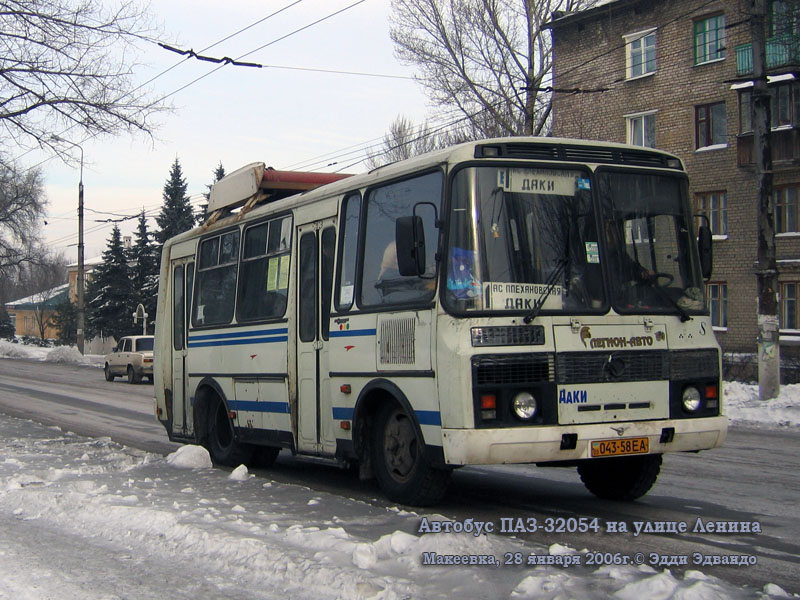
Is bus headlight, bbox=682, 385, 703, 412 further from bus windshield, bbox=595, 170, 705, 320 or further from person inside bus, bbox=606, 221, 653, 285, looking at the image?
person inside bus, bbox=606, 221, 653, 285

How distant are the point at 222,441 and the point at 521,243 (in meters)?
5.81

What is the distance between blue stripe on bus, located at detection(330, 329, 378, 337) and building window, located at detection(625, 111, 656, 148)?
29.3m

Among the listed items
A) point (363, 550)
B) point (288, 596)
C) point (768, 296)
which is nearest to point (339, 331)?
point (363, 550)

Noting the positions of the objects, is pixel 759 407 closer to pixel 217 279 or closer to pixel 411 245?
pixel 217 279

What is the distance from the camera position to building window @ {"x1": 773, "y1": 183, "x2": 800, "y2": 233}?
32281mm

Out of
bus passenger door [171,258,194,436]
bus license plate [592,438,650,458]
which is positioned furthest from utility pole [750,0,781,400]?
bus license plate [592,438,650,458]

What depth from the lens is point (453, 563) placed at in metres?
5.68

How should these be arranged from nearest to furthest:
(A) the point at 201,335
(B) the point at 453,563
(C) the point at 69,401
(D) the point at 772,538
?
(B) the point at 453,563
(D) the point at 772,538
(A) the point at 201,335
(C) the point at 69,401

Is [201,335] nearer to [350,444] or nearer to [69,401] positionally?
[350,444]

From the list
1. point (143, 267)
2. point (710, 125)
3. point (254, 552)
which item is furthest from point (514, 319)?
point (143, 267)

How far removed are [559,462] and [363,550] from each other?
2.12 meters

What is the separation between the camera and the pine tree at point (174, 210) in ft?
192

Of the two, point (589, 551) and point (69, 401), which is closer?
point (589, 551)

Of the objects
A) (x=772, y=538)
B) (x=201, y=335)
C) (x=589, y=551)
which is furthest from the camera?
(x=201, y=335)
